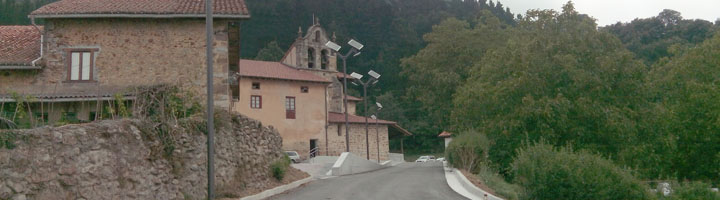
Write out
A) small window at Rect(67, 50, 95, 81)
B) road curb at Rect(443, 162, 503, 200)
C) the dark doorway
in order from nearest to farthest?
1. road curb at Rect(443, 162, 503, 200)
2. small window at Rect(67, 50, 95, 81)
3. the dark doorway

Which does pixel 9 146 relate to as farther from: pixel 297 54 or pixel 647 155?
pixel 297 54

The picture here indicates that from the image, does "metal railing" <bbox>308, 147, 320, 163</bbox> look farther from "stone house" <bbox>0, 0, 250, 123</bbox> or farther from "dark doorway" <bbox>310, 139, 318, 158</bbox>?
"stone house" <bbox>0, 0, 250, 123</bbox>

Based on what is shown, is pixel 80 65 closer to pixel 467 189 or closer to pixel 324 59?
pixel 467 189

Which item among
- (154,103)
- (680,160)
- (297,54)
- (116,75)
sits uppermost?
(297,54)

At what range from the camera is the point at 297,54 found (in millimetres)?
49531

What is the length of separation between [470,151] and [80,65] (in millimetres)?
14682

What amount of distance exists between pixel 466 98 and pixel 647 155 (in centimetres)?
822

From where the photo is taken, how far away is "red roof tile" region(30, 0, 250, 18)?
754 inches

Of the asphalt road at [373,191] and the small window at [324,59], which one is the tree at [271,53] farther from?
the asphalt road at [373,191]

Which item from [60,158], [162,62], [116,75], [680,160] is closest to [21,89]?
[116,75]

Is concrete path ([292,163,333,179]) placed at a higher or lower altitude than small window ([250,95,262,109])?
lower

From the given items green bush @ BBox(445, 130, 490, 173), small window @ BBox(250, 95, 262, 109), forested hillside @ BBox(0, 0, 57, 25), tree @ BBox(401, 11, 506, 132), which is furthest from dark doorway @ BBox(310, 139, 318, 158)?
forested hillside @ BBox(0, 0, 57, 25)

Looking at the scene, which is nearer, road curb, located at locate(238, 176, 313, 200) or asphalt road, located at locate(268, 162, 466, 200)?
road curb, located at locate(238, 176, 313, 200)

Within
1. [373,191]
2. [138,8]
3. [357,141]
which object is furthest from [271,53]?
[373,191]
